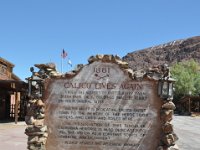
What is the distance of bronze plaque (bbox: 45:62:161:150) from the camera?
31.0ft

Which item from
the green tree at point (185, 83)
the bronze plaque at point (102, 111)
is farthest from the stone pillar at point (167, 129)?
the green tree at point (185, 83)

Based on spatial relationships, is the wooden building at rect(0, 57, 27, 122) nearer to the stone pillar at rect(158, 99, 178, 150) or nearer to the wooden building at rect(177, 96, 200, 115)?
the stone pillar at rect(158, 99, 178, 150)

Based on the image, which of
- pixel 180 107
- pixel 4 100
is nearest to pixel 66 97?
pixel 4 100

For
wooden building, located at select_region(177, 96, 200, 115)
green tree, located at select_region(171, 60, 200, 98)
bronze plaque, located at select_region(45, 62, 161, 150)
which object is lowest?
wooden building, located at select_region(177, 96, 200, 115)

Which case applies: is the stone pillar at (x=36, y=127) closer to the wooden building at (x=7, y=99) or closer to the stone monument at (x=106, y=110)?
the stone monument at (x=106, y=110)

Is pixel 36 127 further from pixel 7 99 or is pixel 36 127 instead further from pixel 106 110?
pixel 7 99

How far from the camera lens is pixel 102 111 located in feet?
31.4

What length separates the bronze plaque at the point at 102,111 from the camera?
945 cm

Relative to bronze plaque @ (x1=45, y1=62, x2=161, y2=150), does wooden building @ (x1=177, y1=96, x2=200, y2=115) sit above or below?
below

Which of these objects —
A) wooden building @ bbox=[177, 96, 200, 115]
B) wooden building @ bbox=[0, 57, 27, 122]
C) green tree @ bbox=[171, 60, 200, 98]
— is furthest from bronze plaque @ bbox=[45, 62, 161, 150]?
green tree @ bbox=[171, 60, 200, 98]

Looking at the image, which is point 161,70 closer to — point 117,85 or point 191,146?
point 117,85

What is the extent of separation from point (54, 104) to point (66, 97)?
12.7 inches

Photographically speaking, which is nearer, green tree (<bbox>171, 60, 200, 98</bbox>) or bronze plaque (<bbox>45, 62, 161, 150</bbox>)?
bronze plaque (<bbox>45, 62, 161, 150</bbox>)

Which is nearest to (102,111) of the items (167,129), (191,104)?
(167,129)
